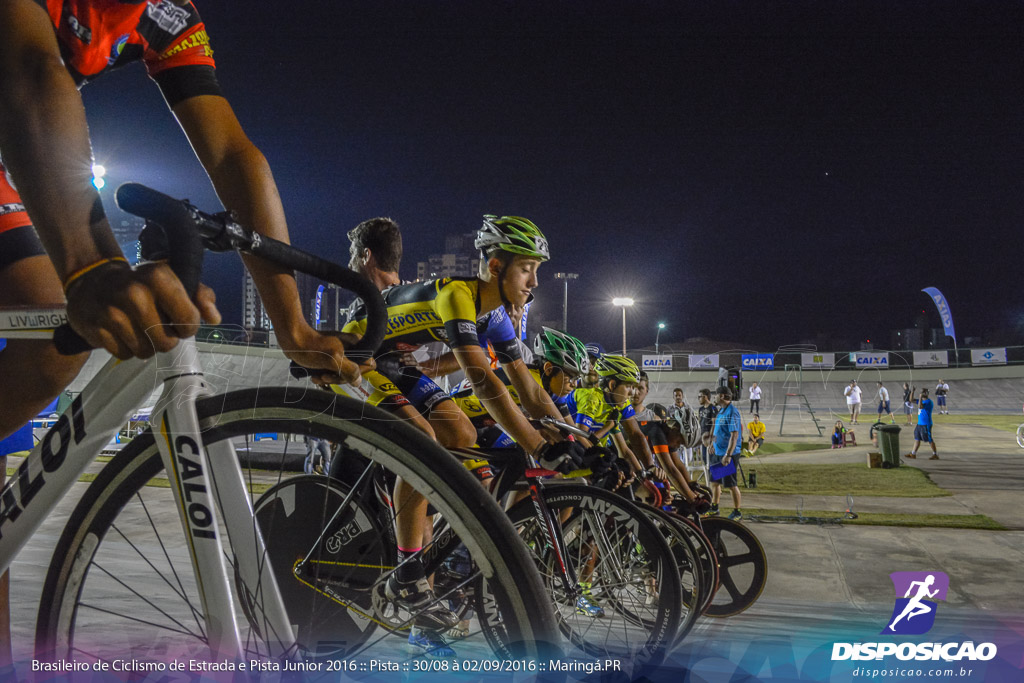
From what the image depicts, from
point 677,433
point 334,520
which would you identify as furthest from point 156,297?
point 677,433

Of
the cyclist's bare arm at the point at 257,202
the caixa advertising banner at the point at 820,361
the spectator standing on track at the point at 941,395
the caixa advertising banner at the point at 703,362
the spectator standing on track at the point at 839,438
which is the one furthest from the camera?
the caixa advertising banner at the point at 703,362

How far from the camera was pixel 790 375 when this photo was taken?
104ft

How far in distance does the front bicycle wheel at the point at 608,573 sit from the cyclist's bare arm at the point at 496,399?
14.6 inches

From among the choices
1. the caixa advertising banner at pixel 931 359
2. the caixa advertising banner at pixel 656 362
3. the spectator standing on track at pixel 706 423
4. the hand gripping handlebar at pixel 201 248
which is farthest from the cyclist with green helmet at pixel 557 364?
the caixa advertising banner at pixel 931 359

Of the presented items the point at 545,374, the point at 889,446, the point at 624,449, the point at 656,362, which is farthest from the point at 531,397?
the point at 656,362

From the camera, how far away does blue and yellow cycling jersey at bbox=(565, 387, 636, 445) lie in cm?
395

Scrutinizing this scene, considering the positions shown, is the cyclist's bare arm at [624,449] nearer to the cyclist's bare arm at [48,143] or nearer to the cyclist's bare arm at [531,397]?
the cyclist's bare arm at [531,397]

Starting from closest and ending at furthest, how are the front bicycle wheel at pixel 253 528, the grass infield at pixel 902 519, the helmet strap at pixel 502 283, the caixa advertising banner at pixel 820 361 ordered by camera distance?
the front bicycle wheel at pixel 253 528 < the helmet strap at pixel 502 283 < the grass infield at pixel 902 519 < the caixa advertising banner at pixel 820 361

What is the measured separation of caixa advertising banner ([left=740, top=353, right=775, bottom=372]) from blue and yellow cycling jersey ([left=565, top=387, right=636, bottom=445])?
33.1 meters

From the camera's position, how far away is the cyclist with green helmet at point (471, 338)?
6.47 ft

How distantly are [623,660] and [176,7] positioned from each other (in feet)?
7.51

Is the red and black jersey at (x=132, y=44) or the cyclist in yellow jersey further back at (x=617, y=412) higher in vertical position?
the red and black jersey at (x=132, y=44)

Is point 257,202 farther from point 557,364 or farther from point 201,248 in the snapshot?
point 557,364

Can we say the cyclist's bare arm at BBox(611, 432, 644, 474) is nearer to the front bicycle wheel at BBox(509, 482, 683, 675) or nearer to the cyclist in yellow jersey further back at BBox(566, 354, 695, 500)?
the cyclist in yellow jersey further back at BBox(566, 354, 695, 500)
